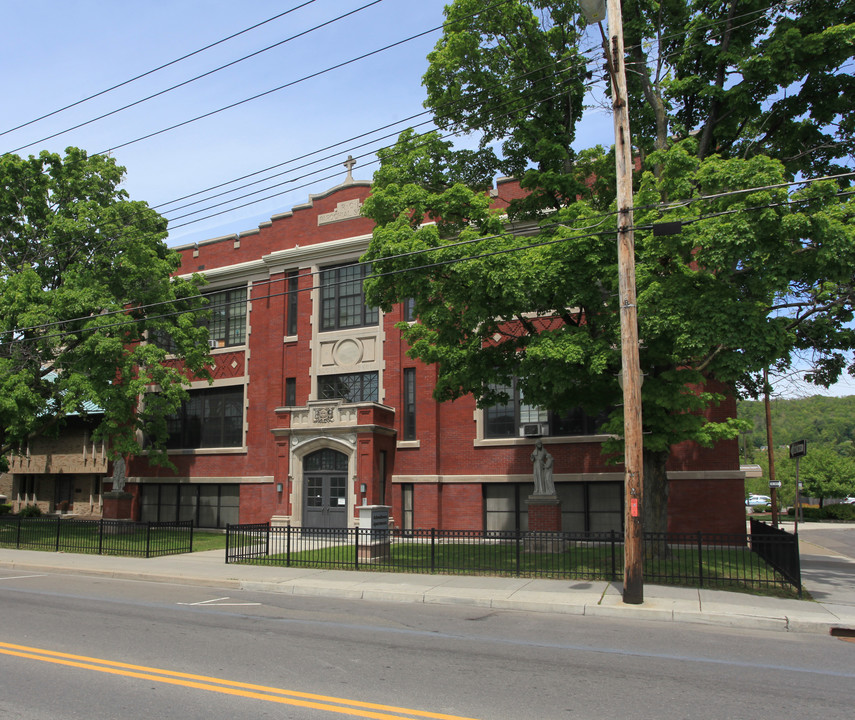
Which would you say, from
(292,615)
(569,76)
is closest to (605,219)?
(569,76)

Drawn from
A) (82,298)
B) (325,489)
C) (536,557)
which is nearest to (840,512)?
(325,489)

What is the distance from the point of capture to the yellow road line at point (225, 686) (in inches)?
231

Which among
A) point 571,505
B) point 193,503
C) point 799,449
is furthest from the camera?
point 193,503

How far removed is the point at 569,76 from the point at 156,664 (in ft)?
54.4

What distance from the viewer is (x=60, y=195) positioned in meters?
24.4

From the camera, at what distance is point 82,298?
21875mm

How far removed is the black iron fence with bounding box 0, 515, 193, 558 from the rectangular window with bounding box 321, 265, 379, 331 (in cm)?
999

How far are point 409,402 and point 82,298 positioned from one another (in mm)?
11885

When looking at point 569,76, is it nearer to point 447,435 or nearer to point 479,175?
point 479,175

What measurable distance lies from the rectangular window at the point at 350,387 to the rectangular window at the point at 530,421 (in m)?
4.86

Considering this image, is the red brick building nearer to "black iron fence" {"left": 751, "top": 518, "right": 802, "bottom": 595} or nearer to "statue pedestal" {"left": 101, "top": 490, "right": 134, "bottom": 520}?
"statue pedestal" {"left": 101, "top": 490, "right": 134, "bottom": 520}

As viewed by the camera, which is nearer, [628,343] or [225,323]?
[628,343]

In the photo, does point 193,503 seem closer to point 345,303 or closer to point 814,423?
point 345,303

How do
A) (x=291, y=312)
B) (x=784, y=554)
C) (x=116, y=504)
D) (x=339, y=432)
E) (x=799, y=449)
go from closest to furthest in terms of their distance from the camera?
(x=784, y=554) < (x=799, y=449) < (x=339, y=432) < (x=291, y=312) < (x=116, y=504)
